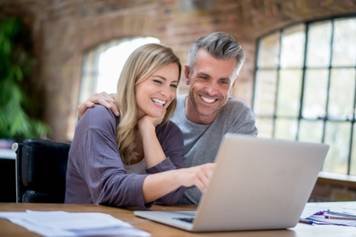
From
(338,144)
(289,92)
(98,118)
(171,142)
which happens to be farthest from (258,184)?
(289,92)

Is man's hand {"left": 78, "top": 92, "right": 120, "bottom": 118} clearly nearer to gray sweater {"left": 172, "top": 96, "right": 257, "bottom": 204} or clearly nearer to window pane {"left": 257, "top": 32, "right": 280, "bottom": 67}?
gray sweater {"left": 172, "top": 96, "right": 257, "bottom": 204}

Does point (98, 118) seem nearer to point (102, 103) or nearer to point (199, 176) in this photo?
point (102, 103)

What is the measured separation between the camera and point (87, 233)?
3.86 ft

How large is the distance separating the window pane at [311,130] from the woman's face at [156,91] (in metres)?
2.37

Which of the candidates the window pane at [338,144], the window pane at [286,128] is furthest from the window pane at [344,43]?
the window pane at [286,128]

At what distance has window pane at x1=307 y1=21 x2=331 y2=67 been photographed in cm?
411

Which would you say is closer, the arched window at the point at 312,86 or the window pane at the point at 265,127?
the arched window at the point at 312,86

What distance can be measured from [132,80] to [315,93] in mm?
2531

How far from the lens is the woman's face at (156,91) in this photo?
1.90 meters

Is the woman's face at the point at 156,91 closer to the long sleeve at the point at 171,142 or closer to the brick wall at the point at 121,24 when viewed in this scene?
the long sleeve at the point at 171,142

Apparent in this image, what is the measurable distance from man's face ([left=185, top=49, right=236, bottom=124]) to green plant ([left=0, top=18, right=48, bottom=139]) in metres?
4.07

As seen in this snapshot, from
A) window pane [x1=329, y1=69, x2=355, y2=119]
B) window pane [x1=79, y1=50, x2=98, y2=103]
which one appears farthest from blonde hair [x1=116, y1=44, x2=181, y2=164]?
window pane [x1=79, y1=50, x2=98, y2=103]

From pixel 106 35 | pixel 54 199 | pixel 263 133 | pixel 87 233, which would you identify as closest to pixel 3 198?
pixel 54 199

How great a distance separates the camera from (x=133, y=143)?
1.94 m
